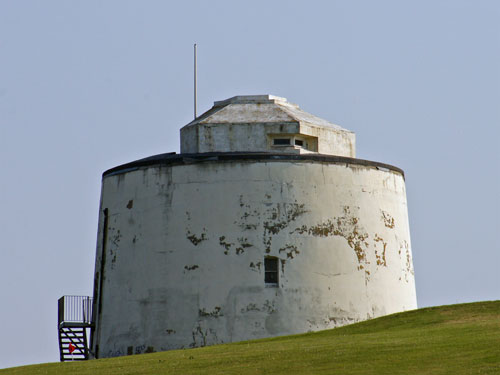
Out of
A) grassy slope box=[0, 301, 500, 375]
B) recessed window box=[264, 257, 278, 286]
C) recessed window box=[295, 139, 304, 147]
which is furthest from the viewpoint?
recessed window box=[295, 139, 304, 147]

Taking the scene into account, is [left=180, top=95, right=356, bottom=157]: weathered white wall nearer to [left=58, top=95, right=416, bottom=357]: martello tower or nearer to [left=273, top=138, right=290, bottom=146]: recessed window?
[left=58, top=95, right=416, bottom=357]: martello tower

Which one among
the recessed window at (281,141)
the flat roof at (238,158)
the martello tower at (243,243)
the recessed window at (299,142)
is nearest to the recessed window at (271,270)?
the martello tower at (243,243)

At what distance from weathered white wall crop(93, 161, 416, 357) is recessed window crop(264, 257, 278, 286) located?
181 mm

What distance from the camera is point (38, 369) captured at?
86.6ft

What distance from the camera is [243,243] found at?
108ft

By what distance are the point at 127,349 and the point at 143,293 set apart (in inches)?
65.1

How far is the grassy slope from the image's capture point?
877 inches

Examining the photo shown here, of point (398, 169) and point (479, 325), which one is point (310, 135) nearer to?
point (398, 169)

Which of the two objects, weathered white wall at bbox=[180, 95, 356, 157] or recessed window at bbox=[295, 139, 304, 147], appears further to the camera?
recessed window at bbox=[295, 139, 304, 147]

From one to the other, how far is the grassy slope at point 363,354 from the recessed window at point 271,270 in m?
3.05

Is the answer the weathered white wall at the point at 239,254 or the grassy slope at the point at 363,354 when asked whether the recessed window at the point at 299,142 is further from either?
the grassy slope at the point at 363,354

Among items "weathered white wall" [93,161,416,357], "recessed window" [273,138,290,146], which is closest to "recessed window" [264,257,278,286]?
"weathered white wall" [93,161,416,357]

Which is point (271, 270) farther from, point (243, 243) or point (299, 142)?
point (299, 142)

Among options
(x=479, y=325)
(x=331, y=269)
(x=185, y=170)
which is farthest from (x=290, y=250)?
Answer: (x=479, y=325)
